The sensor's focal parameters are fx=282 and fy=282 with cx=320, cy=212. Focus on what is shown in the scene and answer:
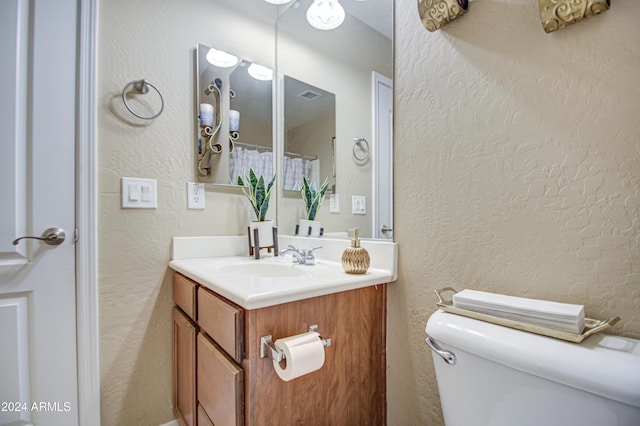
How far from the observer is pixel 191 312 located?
1.05 metres

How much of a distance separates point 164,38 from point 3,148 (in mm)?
781

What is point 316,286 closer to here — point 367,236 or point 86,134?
point 367,236

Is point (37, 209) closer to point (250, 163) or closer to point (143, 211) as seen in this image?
point (143, 211)

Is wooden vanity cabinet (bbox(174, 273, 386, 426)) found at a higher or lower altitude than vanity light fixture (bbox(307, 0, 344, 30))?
lower

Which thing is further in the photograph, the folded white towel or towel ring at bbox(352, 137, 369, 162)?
towel ring at bbox(352, 137, 369, 162)

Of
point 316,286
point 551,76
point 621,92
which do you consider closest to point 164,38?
point 316,286

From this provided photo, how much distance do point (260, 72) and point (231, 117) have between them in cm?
36

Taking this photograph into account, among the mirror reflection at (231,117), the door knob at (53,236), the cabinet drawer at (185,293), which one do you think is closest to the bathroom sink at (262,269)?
the cabinet drawer at (185,293)

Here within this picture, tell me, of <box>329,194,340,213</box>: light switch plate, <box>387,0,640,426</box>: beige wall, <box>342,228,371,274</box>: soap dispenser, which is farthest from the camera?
<box>329,194,340,213</box>: light switch plate

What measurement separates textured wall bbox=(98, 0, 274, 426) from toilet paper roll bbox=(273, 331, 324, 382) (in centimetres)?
87

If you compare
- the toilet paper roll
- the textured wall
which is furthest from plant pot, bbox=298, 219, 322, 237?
the toilet paper roll

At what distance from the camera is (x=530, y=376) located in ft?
1.75

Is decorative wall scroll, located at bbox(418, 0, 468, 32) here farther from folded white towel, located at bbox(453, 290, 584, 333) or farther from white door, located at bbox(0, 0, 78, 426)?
white door, located at bbox(0, 0, 78, 426)

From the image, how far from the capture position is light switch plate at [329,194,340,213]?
1.36 meters
